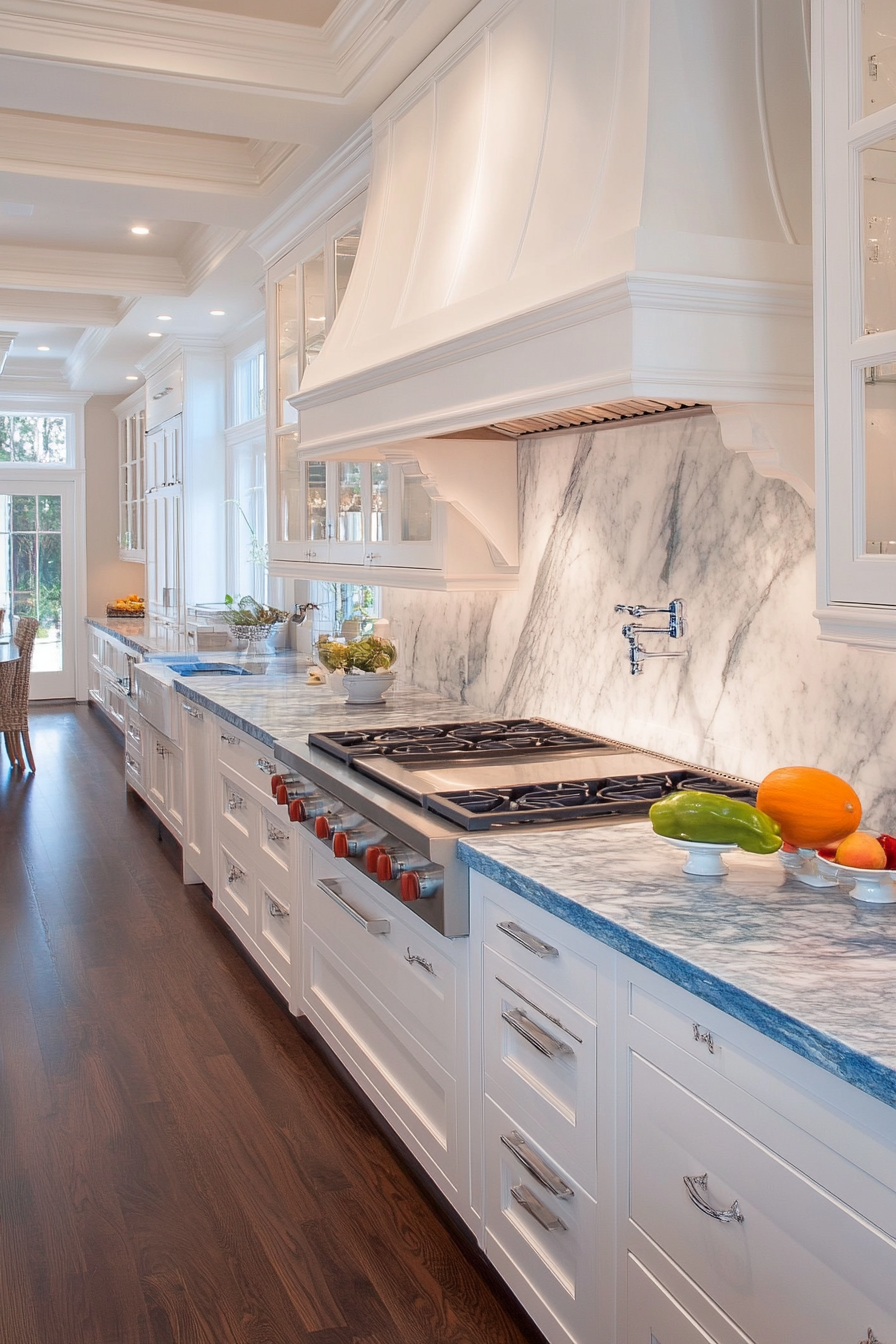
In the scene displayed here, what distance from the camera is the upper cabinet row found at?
318 centimetres

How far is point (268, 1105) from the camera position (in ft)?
9.50

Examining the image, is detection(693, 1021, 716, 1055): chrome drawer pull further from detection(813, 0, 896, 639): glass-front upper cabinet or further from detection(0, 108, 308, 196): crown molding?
detection(0, 108, 308, 196): crown molding

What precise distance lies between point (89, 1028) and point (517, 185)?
2.54m

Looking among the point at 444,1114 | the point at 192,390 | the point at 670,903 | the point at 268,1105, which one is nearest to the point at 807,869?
the point at 670,903

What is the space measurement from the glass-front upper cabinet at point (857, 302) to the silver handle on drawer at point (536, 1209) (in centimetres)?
100

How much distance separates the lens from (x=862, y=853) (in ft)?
5.35

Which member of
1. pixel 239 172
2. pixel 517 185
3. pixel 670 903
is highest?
pixel 239 172

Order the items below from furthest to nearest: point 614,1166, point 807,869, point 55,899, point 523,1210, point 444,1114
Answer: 1. point 55,899
2. point 444,1114
3. point 523,1210
4. point 807,869
5. point 614,1166

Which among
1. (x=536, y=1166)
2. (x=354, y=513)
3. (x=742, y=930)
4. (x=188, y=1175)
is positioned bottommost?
(x=188, y=1175)

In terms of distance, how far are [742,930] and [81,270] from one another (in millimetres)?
5721

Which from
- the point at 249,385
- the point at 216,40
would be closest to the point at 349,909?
the point at 216,40

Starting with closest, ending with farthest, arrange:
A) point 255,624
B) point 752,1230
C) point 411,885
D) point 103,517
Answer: point 752,1230 < point 411,885 < point 255,624 < point 103,517

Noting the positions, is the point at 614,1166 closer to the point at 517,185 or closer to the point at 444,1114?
the point at 444,1114

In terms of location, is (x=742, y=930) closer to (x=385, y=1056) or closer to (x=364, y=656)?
(x=385, y=1056)
